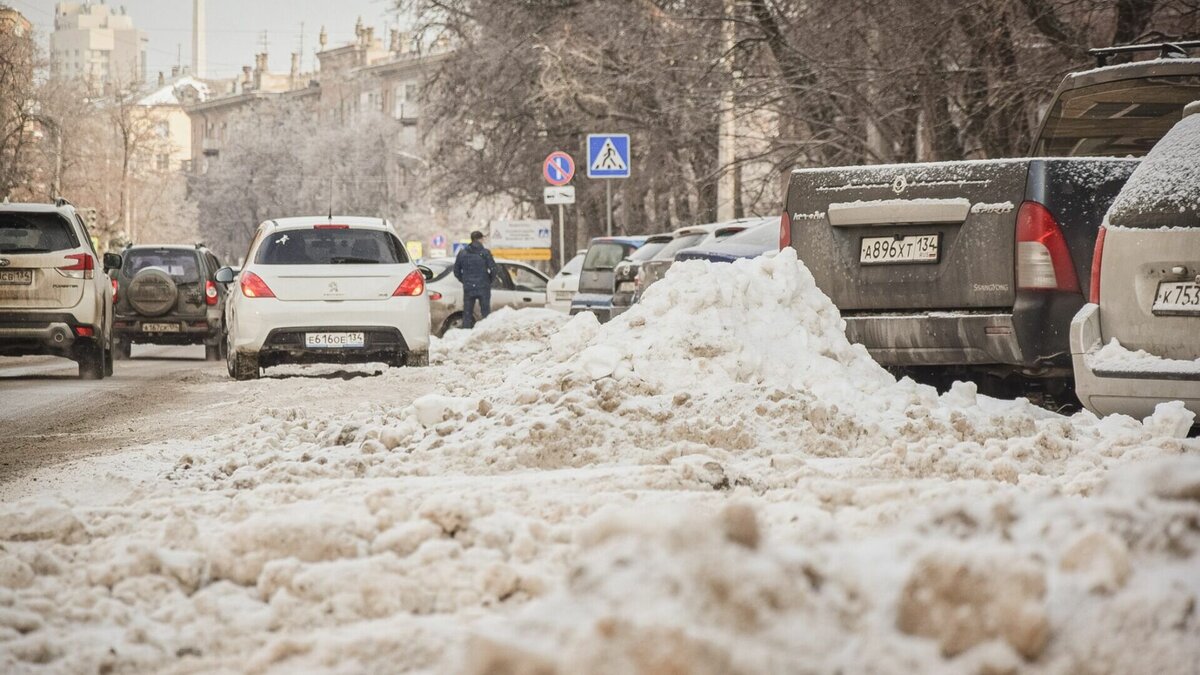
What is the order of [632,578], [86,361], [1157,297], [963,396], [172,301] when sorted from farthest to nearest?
[172,301] → [86,361] → [963,396] → [1157,297] → [632,578]

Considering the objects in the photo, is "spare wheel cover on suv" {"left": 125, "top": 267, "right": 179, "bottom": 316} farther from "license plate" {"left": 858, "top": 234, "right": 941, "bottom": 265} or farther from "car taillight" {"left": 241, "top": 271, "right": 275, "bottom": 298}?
"license plate" {"left": 858, "top": 234, "right": 941, "bottom": 265}

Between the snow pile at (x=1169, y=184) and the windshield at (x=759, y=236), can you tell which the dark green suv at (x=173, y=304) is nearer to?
the windshield at (x=759, y=236)

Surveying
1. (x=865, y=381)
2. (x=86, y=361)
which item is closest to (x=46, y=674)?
(x=865, y=381)

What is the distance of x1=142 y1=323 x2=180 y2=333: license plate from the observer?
82.4 ft

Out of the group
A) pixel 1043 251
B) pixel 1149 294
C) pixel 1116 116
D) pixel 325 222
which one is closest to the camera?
pixel 1149 294

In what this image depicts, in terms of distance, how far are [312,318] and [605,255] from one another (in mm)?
8453

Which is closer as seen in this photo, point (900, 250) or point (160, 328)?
point (900, 250)

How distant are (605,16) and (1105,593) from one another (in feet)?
91.1

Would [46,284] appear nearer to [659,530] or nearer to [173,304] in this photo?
[173,304]

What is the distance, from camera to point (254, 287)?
53.2 feet

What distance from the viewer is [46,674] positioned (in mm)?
3906

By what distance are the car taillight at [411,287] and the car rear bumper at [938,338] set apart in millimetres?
7413

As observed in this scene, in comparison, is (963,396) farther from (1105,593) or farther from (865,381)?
(1105,593)

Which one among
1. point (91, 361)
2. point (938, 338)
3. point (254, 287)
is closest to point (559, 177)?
point (91, 361)
